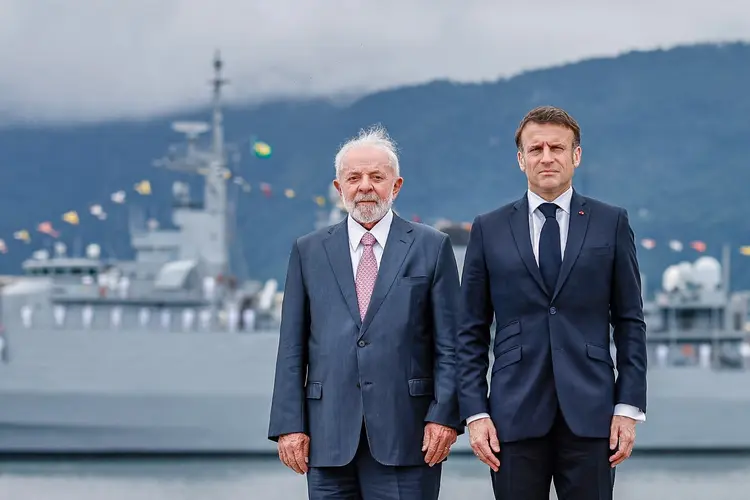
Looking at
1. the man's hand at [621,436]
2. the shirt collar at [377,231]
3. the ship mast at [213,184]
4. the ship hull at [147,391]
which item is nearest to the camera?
the man's hand at [621,436]

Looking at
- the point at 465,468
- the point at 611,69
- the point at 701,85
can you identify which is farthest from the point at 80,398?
the point at 701,85

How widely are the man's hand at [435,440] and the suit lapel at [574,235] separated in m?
0.40

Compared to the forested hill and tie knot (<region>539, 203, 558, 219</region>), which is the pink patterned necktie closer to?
tie knot (<region>539, 203, 558, 219</region>)

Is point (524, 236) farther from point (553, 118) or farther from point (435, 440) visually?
point (435, 440)

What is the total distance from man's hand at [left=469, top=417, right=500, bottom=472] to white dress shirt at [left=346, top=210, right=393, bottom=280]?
1.50 feet

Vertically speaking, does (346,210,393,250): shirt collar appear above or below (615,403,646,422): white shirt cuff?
above

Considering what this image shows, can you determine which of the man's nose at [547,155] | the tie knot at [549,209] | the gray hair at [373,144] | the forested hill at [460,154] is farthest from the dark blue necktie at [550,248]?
the forested hill at [460,154]

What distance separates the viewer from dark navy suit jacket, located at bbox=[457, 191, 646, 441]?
2.21m

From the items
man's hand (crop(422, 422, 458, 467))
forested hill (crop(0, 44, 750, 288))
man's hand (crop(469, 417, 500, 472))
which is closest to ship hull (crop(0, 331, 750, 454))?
forested hill (crop(0, 44, 750, 288))

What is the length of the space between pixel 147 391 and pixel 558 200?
466 inches

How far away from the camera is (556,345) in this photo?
2.21 m

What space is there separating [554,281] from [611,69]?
21076 millimetres

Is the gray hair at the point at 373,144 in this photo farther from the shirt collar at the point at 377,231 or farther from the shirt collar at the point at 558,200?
the shirt collar at the point at 558,200

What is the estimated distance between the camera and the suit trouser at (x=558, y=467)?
7.22ft
